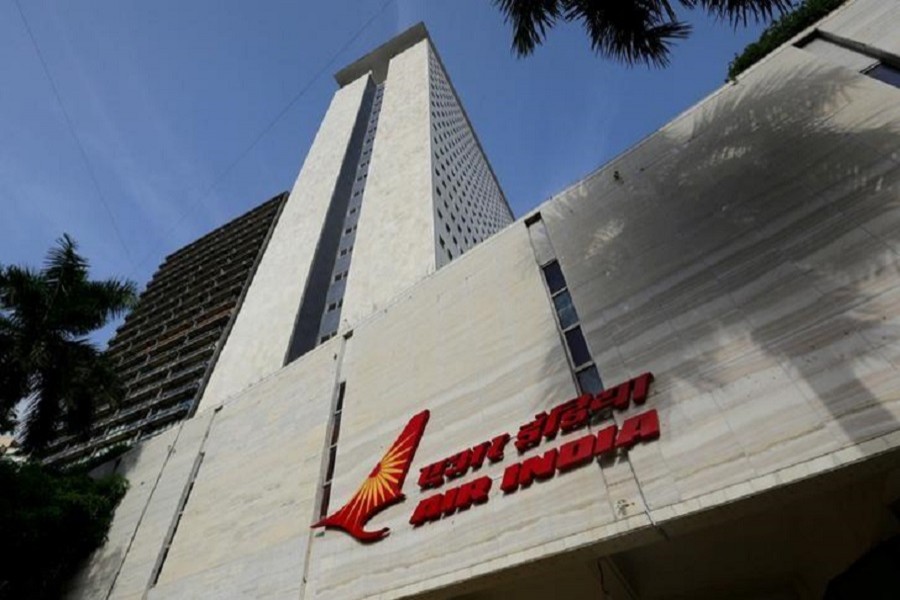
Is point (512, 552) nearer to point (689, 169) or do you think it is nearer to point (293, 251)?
point (689, 169)

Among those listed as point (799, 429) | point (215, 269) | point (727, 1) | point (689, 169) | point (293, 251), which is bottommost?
point (799, 429)

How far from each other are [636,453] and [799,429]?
7.31 feet

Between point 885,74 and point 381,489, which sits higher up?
point 885,74

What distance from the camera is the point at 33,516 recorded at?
1608 centimetres

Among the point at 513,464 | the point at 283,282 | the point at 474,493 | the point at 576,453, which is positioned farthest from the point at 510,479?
the point at 283,282

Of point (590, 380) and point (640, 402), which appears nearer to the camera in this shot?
point (640, 402)

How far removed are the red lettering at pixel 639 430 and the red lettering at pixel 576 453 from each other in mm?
498

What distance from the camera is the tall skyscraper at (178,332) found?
136ft

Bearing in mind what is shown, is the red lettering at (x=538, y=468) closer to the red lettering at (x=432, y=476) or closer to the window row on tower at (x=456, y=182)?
the red lettering at (x=432, y=476)

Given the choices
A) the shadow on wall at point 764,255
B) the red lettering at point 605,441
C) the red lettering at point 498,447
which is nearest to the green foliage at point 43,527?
the red lettering at point 498,447

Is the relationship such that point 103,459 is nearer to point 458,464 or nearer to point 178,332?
point 458,464

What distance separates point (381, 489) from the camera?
36.9 ft

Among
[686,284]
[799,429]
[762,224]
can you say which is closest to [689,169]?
[762,224]

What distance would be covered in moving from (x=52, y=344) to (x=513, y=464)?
1778cm
